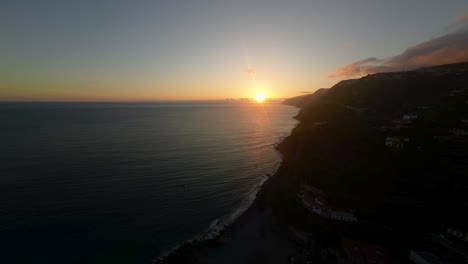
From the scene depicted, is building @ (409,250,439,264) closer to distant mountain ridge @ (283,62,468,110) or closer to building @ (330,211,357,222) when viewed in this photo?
building @ (330,211,357,222)

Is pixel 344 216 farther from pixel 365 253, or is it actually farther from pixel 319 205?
pixel 365 253

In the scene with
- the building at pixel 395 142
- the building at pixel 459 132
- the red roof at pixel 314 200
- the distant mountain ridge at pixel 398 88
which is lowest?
the red roof at pixel 314 200

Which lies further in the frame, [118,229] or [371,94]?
[371,94]

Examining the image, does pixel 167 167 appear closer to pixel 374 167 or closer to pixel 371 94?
pixel 374 167

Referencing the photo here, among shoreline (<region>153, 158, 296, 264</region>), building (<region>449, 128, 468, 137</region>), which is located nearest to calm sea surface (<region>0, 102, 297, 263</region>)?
shoreline (<region>153, 158, 296, 264</region>)

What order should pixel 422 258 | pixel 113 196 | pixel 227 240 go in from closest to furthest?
pixel 422 258
pixel 227 240
pixel 113 196

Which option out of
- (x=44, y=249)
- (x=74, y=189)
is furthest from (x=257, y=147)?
(x=44, y=249)

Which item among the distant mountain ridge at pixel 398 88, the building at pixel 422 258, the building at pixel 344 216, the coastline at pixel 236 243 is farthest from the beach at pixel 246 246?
the distant mountain ridge at pixel 398 88

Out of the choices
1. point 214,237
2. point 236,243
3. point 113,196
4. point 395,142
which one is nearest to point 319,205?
point 236,243

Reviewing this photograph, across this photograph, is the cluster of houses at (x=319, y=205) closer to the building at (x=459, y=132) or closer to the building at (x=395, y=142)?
the building at (x=395, y=142)
